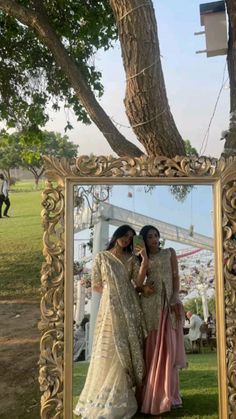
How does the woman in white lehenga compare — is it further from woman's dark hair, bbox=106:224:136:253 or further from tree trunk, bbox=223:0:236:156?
tree trunk, bbox=223:0:236:156

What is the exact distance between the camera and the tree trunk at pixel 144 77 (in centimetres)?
208

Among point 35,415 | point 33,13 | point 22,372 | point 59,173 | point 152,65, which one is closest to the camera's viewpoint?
point 59,173

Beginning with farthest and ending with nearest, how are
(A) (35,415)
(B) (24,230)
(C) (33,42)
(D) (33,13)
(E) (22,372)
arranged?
(C) (33,42) → (B) (24,230) → (E) (22,372) → (D) (33,13) → (A) (35,415)

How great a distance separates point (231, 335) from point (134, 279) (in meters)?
0.46

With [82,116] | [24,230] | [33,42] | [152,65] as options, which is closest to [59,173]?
[152,65]

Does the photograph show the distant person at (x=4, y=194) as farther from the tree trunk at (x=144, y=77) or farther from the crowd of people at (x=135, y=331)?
the crowd of people at (x=135, y=331)

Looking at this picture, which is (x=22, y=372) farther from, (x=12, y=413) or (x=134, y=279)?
(x=134, y=279)

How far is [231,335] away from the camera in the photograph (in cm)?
191

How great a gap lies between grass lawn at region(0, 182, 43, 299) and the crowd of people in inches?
41.2

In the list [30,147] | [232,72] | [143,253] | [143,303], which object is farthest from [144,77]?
[30,147]

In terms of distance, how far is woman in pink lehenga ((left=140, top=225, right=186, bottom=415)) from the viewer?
193 cm

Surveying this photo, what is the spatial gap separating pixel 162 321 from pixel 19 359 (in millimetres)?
1367

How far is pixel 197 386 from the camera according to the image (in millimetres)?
1926

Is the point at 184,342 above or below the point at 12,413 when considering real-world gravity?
above
